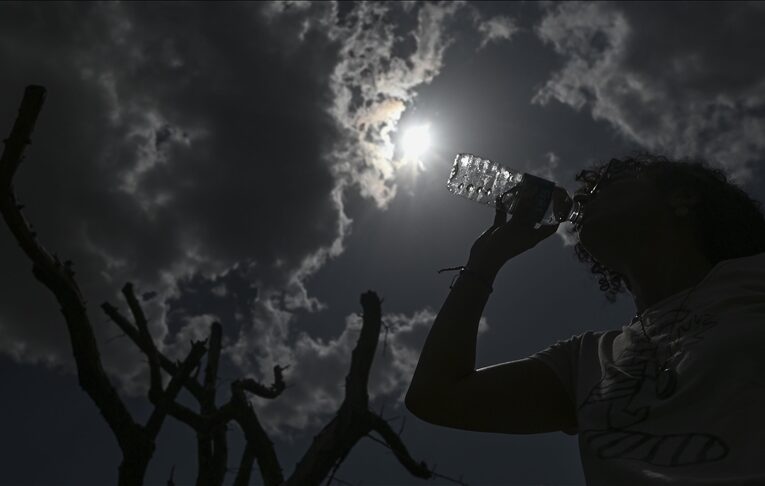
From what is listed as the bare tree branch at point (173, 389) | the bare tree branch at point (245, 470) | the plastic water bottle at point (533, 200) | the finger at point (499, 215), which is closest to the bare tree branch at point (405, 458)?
the bare tree branch at point (245, 470)

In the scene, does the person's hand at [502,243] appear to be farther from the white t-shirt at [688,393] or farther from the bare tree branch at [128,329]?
the bare tree branch at [128,329]

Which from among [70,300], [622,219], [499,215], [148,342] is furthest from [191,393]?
[622,219]

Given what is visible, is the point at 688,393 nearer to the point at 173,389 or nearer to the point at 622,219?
the point at 622,219

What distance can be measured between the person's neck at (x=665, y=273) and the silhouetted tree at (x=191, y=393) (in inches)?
160

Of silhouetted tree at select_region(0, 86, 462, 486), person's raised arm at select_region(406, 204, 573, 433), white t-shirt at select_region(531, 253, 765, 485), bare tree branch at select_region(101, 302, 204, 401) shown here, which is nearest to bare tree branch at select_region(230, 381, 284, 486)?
silhouetted tree at select_region(0, 86, 462, 486)

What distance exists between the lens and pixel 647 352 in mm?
2010

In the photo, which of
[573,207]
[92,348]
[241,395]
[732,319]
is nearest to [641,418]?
[732,319]

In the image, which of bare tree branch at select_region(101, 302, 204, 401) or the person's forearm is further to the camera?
bare tree branch at select_region(101, 302, 204, 401)

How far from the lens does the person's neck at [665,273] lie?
2.31 m

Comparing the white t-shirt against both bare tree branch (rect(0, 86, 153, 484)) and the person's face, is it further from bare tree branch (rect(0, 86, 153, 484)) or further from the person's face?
bare tree branch (rect(0, 86, 153, 484))

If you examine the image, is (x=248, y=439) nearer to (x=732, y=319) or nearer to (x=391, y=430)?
(x=391, y=430)

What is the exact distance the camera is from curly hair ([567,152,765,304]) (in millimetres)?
2508

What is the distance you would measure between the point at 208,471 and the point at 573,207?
592 cm

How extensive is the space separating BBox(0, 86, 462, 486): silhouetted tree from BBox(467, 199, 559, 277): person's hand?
3.70 m
